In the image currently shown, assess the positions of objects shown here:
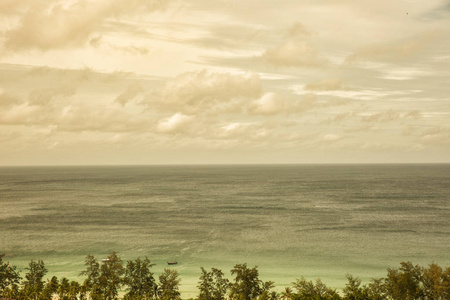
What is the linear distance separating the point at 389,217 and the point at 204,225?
58041mm

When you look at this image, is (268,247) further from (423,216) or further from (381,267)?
(423,216)

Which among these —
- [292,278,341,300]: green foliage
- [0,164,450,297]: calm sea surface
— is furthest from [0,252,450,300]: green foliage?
[0,164,450,297]: calm sea surface

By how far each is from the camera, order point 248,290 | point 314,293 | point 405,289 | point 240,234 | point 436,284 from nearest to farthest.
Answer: point 436,284, point 405,289, point 314,293, point 248,290, point 240,234

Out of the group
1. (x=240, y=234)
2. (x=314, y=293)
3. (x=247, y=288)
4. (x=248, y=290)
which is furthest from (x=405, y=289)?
(x=240, y=234)

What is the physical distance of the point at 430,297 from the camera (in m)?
45.7

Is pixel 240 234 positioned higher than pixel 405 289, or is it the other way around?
pixel 405 289

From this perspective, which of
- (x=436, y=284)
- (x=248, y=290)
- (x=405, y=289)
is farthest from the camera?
(x=248, y=290)

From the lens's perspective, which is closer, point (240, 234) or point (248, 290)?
point (248, 290)

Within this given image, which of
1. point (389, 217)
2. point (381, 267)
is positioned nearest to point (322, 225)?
point (389, 217)

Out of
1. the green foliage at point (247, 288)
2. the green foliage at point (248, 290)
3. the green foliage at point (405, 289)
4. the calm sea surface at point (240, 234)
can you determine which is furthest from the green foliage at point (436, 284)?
the calm sea surface at point (240, 234)

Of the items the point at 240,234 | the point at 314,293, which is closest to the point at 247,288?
the point at 314,293

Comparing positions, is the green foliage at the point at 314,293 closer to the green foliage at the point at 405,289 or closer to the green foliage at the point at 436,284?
the green foliage at the point at 405,289

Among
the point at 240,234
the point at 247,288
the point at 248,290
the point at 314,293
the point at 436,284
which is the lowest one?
the point at 240,234

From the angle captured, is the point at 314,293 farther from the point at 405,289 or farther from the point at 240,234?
the point at 240,234
